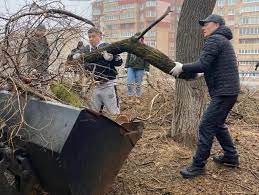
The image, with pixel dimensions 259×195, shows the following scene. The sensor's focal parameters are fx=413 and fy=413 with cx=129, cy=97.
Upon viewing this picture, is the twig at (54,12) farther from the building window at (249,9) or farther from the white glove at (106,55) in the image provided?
the building window at (249,9)

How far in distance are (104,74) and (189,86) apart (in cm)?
126

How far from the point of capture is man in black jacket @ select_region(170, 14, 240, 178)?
458 centimetres

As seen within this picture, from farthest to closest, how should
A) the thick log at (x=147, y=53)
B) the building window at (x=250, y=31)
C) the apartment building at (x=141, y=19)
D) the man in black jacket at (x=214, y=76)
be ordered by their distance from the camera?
the building window at (x=250, y=31), the apartment building at (x=141, y=19), the thick log at (x=147, y=53), the man in black jacket at (x=214, y=76)

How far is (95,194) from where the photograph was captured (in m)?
3.75

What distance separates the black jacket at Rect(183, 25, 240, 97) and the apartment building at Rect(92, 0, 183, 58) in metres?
1.89

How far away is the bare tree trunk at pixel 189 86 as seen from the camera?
5652 mm

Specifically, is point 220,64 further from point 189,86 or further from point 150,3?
point 150,3

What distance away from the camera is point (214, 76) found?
15.4 feet

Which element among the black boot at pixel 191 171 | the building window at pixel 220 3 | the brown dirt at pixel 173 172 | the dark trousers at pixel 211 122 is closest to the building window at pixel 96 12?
the brown dirt at pixel 173 172

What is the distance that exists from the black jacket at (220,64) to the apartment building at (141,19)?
1895 mm

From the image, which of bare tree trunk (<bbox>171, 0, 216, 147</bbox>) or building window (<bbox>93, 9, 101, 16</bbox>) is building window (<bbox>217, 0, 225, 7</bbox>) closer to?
bare tree trunk (<bbox>171, 0, 216, 147</bbox>)

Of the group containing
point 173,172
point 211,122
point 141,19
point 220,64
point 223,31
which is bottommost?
point 173,172

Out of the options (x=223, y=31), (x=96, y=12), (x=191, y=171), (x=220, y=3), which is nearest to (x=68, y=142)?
(x=191, y=171)

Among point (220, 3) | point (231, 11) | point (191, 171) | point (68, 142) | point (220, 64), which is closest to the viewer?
point (68, 142)
